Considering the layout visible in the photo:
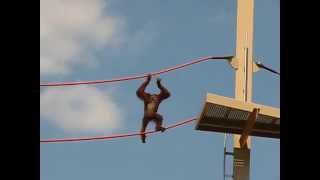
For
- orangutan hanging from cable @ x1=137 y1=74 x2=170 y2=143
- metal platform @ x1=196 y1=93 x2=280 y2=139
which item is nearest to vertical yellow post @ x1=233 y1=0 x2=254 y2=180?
metal platform @ x1=196 y1=93 x2=280 y2=139

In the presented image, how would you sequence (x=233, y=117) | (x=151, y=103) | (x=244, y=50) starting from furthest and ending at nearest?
(x=151, y=103), (x=244, y=50), (x=233, y=117)

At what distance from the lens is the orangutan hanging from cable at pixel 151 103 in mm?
14492

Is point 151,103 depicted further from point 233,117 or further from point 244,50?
point 233,117

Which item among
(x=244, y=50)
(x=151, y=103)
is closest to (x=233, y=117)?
(x=244, y=50)

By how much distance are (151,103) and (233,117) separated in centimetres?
279

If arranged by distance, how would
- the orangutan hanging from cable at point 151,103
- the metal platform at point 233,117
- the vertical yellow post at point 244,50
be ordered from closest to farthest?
the metal platform at point 233,117, the vertical yellow post at point 244,50, the orangutan hanging from cable at point 151,103

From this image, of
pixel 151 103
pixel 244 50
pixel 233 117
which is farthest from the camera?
pixel 151 103

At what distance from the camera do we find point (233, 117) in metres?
12.4

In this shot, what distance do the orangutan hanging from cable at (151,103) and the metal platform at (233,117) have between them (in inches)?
89.5

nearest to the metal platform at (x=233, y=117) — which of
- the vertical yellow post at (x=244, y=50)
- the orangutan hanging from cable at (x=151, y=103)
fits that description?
the vertical yellow post at (x=244, y=50)

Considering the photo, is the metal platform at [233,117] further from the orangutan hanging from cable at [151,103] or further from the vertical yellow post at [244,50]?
the orangutan hanging from cable at [151,103]
